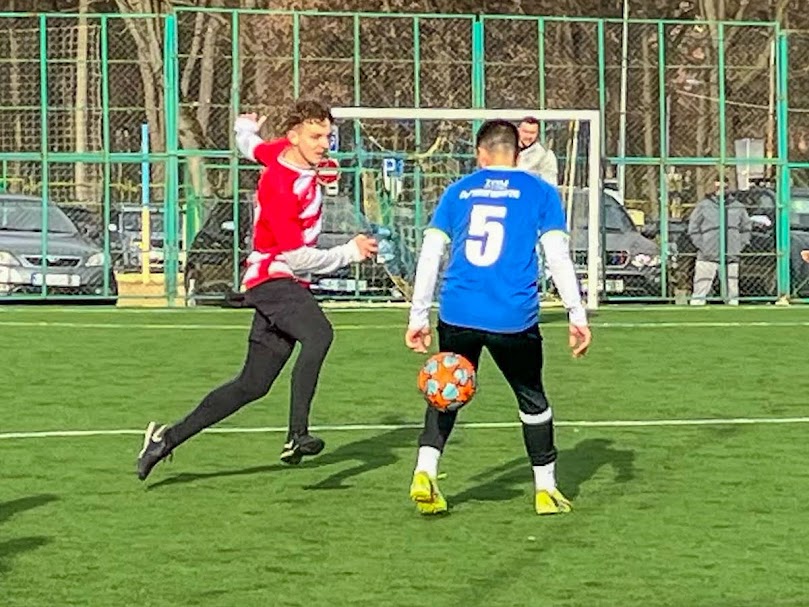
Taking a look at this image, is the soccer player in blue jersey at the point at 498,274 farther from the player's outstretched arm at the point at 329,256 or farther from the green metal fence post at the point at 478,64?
the green metal fence post at the point at 478,64

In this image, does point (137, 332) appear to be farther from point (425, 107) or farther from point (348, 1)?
point (348, 1)

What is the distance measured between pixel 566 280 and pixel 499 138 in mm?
692

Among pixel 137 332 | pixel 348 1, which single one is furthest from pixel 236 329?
pixel 348 1

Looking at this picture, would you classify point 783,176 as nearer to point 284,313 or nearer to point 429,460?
point 284,313

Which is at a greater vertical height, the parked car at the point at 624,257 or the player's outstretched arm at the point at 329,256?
the player's outstretched arm at the point at 329,256

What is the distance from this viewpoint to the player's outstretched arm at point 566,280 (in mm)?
9672

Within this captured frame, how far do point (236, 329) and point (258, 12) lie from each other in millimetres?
7177

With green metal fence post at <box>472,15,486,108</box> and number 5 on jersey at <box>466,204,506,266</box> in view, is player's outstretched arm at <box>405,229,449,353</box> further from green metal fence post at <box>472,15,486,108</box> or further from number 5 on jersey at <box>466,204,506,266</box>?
green metal fence post at <box>472,15,486,108</box>

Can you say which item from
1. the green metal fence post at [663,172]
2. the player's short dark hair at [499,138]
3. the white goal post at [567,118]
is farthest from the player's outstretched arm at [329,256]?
the green metal fence post at [663,172]

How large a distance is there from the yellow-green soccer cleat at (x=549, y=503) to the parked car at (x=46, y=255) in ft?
63.1

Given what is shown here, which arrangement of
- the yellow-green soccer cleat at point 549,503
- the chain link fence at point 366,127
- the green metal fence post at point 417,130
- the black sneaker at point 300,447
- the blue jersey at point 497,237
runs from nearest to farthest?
the blue jersey at point 497,237
the yellow-green soccer cleat at point 549,503
the black sneaker at point 300,447
the green metal fence post at point 417,130
the chain link fence at point 366,127

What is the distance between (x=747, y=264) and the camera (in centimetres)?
2994

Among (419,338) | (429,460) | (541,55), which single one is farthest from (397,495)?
(541,55)

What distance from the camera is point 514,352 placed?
9.74m
